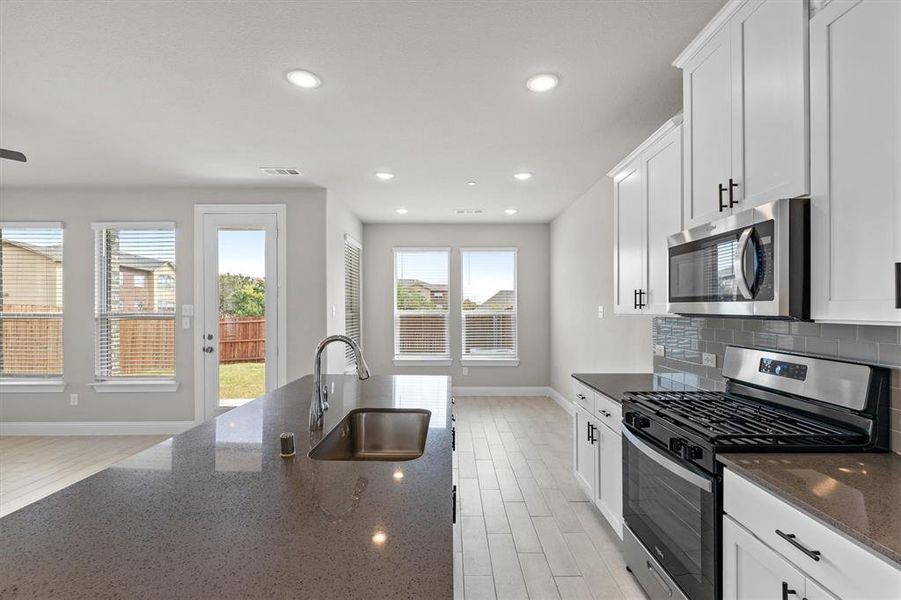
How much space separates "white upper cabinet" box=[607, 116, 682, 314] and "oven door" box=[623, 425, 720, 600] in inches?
34.9

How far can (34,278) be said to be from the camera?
4977mm

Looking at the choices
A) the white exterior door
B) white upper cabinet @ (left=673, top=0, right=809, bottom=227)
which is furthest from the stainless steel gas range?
the white exterior door

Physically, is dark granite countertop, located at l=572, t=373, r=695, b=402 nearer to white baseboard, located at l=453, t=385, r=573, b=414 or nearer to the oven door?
the oven door

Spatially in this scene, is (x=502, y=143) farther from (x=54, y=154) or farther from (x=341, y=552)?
(x=54, y=154)

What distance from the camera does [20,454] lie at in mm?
4344

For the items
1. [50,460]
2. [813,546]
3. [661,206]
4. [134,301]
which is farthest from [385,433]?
[134,301]

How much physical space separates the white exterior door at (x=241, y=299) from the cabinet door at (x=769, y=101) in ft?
13.7

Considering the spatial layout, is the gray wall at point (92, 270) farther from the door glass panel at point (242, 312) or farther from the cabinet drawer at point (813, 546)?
the cabinet drawer at point (813, 546)

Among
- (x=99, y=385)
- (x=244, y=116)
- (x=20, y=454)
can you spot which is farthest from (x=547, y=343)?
(x=20, y=454)

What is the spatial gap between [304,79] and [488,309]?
483 cm

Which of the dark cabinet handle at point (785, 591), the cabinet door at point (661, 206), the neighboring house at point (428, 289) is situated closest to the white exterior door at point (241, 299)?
the neighboring house at point (428, 289)

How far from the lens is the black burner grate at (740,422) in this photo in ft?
5.09

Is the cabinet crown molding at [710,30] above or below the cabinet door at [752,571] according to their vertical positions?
above

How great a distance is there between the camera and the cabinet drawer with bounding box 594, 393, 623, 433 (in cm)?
244
